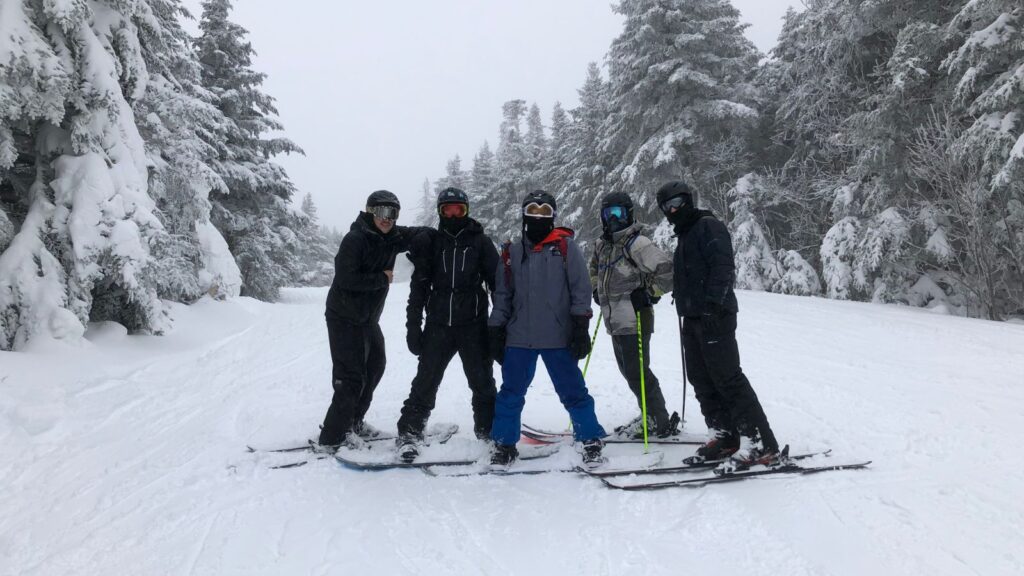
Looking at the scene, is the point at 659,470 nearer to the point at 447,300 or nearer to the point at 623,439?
the point at 623,439

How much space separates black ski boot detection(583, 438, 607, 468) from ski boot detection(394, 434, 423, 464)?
135cm

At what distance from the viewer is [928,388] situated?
19.8ft

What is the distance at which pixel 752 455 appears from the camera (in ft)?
12.5

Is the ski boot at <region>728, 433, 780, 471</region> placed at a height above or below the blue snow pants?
below

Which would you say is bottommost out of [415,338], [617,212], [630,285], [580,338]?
[415,338]

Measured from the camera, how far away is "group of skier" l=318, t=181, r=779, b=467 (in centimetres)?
397

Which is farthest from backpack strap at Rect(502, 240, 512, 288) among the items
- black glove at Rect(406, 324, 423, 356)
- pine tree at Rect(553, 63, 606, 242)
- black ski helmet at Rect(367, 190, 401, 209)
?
pine tree at Rect(553, 63, 606, 242)

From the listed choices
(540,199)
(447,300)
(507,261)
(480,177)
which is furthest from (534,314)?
(480,177)

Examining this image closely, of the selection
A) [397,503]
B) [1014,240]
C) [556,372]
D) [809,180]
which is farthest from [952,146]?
[397,503]

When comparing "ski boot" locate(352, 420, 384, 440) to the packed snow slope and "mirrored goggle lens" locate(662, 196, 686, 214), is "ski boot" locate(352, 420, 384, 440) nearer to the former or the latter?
the packed snow slope

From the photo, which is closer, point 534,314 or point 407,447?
point 534,314

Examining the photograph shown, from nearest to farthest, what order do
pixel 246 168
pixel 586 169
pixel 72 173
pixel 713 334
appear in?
pixel 713 334 → pixel 72 173 → pixel 246 168 → pixel 586 169

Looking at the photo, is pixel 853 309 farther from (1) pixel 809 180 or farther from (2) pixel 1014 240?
(1) pixel 809 180

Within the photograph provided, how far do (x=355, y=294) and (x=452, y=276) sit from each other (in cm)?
90
